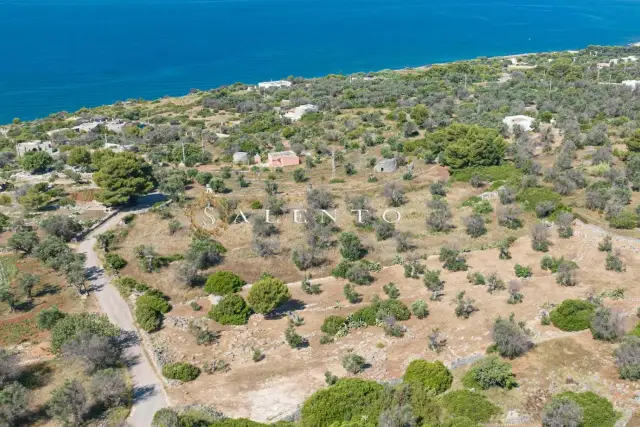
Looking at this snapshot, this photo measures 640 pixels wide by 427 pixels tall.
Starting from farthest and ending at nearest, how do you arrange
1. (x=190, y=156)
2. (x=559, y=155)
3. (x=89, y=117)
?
1. (x=89, y=117)
2. (x=190, y=156)
3. (x=559, y=155)

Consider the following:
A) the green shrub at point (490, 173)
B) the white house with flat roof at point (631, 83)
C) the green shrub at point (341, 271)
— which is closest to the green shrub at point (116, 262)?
the green shrub at point (341, 271)

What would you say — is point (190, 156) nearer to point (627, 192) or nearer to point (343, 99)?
point (343, 99)

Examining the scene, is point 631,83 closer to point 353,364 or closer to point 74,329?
point 353,364

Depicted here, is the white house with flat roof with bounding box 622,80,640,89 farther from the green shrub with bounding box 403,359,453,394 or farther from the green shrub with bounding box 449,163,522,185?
the green shrub with bounding box 403,359,453,394

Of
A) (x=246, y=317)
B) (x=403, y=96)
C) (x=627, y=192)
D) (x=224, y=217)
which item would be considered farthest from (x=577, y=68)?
(x=246, y=317)

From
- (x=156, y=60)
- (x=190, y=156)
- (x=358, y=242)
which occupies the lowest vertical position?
(x=358, y=242)

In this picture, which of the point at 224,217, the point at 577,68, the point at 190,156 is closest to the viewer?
the point at 224,217

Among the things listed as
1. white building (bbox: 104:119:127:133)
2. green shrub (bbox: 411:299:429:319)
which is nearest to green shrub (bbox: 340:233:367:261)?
green shrub (bbox: 411:299:429:319)

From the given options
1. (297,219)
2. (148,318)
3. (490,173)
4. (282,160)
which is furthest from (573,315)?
(282,160)
